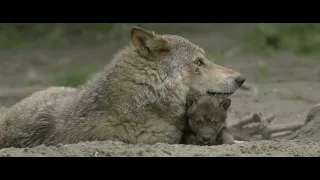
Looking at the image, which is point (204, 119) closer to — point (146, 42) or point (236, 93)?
point (146, 42)

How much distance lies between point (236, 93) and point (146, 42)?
19.4 feet

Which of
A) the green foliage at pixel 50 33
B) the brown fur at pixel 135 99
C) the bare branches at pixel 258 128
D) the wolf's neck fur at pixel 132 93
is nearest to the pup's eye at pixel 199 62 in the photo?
the brown fur at pixel 135 99

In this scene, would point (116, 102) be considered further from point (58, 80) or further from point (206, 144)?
Result: point (58, 80)

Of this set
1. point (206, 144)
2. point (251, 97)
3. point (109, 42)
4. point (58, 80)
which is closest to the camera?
point (206, 144)

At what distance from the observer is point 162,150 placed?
23.2ft

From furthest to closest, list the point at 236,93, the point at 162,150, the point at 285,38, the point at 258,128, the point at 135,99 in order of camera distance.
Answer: the point at 285,38 → the point at 236,93 → the point at 258,128 → the point at 135,99 → the point at 162,150

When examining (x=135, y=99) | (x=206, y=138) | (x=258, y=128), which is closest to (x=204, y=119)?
(x=206, y=138)

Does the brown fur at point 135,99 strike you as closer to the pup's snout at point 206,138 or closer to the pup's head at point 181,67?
the pup's head at point 181,67

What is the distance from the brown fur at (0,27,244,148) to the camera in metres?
7.68

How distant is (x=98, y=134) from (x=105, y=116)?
0.69 feet

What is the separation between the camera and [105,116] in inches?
302

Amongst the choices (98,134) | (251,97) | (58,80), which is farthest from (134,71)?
(58,80)

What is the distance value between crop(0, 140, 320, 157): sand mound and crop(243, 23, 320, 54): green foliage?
1034 cm

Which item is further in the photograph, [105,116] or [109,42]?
[109,42]
